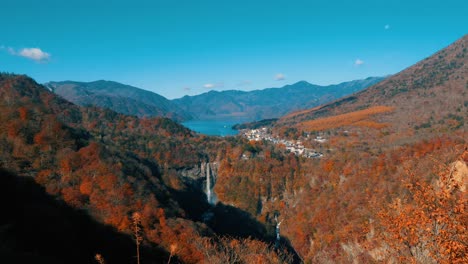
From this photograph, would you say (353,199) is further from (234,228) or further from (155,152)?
(155,152)

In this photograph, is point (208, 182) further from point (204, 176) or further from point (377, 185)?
point (377, 185)

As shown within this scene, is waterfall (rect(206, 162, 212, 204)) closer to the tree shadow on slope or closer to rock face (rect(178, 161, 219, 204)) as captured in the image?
rock face (rect(178, 161, 219, 204))

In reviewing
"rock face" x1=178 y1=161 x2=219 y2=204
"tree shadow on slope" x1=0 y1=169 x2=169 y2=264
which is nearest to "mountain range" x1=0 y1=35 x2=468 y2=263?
"tree shadow on slope" x1=0 y1=169 x2=169 y2=264

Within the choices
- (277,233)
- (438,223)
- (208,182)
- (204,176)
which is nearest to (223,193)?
(208,182)

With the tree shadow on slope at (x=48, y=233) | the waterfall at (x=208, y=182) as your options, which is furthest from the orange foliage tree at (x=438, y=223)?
the waterfall at (x=208, y=182)

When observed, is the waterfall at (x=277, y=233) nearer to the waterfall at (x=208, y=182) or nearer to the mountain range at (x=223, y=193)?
the mountain range at (x=223, y=193)
